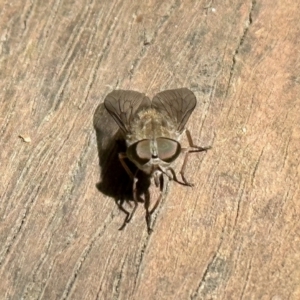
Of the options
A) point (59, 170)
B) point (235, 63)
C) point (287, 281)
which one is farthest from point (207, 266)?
point (235, 63)

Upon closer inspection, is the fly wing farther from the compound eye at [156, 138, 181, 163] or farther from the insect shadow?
the compound eye at [156, 138, 181, 163]

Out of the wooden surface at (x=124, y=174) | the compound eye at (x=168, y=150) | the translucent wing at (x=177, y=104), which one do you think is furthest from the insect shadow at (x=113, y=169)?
the translucent wing at (x=177, y=104)

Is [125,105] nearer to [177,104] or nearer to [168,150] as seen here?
[177,104]

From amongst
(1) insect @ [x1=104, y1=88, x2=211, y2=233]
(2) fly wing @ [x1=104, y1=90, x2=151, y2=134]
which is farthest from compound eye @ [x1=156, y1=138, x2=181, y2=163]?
(2) fly wing @ [x1=104, y1=90, x2=151, y2=134]

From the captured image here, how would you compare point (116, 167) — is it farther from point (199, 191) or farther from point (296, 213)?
point (296, 213)

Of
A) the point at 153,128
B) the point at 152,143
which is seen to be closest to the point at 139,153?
the point at 152,143

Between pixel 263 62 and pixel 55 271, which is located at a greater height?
pixel 263 62

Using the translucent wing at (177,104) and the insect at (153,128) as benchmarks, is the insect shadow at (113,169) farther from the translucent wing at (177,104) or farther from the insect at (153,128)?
the translucent wing at (177,104)
